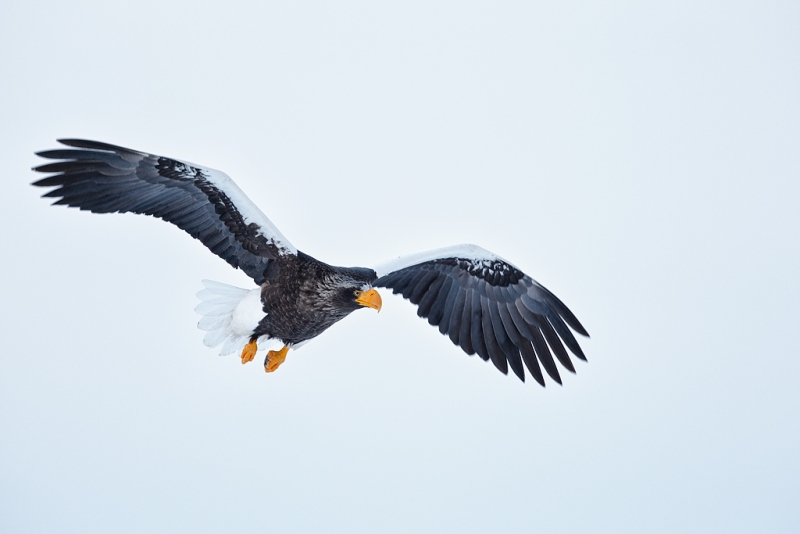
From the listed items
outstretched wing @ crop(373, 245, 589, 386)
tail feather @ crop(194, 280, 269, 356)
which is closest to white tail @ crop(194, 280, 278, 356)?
tail feather @ crop(194, 280, 269, 356)

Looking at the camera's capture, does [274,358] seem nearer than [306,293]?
No

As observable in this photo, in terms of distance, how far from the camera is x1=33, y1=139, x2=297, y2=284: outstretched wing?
197 inches

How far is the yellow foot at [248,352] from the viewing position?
5.41 meters

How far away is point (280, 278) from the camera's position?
518 centimetres

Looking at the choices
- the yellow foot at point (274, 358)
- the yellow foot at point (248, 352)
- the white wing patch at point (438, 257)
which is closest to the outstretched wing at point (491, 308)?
the white wing patch at point (438, 257)

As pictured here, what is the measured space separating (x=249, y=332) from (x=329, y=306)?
669 mm

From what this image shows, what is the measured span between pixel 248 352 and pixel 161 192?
46.0 inches

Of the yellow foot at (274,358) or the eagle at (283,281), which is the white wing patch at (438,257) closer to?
the eagle at (283,281)

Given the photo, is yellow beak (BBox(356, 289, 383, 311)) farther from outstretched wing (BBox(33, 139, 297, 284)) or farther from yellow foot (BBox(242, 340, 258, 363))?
yellow foot (BBox(242, 340, 258, 363))

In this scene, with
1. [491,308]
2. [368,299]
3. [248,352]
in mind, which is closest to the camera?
[368,299]

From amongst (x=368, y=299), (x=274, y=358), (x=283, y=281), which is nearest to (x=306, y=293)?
(x=283, y=281)

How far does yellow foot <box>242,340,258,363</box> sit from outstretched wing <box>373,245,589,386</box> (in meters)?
0.91

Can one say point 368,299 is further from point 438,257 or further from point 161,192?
point 161,192

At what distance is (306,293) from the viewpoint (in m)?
5.05
